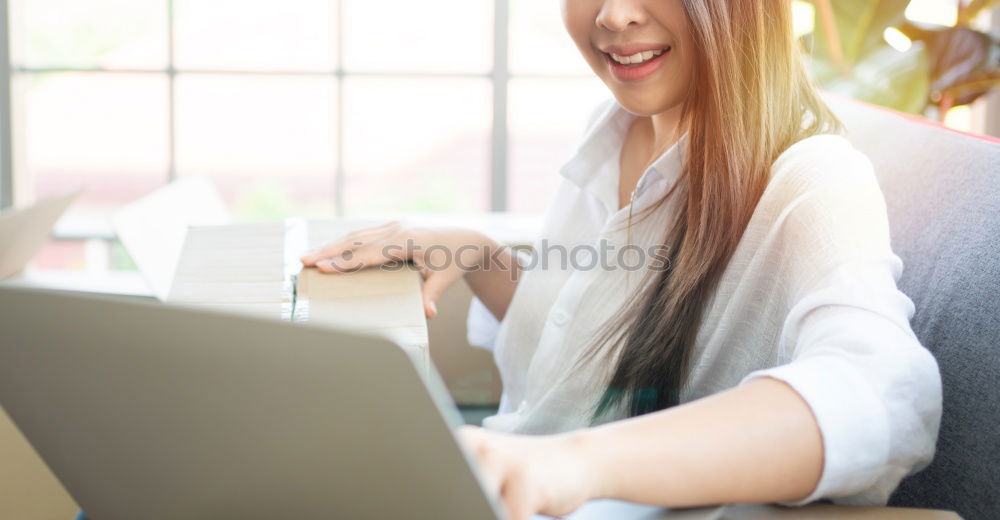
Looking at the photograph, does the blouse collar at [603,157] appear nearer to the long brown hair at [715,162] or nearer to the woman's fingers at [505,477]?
the long brown hair at [715,162]

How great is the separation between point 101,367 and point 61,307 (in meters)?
0.04

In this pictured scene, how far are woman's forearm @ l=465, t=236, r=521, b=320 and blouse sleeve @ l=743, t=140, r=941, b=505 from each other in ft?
2.22

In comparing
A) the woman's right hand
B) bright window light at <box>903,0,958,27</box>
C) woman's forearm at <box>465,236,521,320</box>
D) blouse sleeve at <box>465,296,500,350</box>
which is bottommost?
blouse sleeve at <box>465,296,500,350</box>

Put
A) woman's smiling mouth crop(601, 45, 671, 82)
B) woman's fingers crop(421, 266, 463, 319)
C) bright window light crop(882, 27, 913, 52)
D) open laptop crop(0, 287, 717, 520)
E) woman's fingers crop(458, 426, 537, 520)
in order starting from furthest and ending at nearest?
1. bright window light crop(882, 27, 913, 52)
2. woman's fingers crop(421, 266, 463, 319)
3. woman's smiling mouth crop(601, 45, 671, 82)
4. woman's fingers crop(458, 426, 537, 520)
5. open laptop crop(0, 287, 717, 520)

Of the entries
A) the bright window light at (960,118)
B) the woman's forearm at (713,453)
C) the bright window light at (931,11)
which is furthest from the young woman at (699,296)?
the bright window light at (931,11)

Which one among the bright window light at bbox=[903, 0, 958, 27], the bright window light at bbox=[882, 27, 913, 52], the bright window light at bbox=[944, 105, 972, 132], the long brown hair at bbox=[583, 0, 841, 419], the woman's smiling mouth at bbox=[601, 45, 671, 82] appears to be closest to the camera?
the long brown hair at bbox=[583, 0, 841, 419]

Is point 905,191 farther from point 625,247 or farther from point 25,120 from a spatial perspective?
point 25,120

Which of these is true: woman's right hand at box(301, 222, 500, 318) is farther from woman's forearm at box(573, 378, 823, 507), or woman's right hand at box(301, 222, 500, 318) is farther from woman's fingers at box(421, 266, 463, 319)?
woman's forearm at box(573, 378, 823, 507)

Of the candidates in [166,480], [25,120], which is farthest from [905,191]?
[25,120]

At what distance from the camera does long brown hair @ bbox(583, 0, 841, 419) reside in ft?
2.95

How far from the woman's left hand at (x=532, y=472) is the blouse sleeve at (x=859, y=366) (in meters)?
0.15

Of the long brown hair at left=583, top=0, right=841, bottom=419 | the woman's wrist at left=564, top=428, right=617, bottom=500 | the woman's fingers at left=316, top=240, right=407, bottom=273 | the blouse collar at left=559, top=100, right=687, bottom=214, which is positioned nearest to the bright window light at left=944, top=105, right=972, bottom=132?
the blouse collar at left=559, top=100, right=687, bottom=214

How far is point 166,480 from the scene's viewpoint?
0.52 meters

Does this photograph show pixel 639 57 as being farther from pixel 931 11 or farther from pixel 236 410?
pixel 931 11
